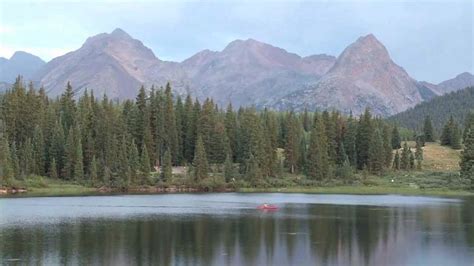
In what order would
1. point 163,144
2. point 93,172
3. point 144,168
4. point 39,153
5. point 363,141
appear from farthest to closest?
1. point 363,141
2. point 163,144
3. point 39,153
4. point 144,168
5. point 93,172

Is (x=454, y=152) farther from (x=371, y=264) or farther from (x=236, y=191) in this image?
(x=371, y=264)

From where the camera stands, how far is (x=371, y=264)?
161 feet

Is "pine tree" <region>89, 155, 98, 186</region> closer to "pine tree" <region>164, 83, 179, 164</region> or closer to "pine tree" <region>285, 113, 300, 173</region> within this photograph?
"pine tree" <region>164, 83, 179, 164</region>

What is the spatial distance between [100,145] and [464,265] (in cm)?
11758

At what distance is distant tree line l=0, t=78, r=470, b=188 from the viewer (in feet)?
463

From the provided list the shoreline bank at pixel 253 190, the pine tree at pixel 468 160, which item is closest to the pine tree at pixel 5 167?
the shoreline bank at pixel 253 190

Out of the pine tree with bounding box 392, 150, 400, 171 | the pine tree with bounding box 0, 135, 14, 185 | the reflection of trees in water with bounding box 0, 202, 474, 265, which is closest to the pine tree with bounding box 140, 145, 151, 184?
the pine tree with bounding box 0, 135, 14, 185

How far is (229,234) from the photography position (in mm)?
62469

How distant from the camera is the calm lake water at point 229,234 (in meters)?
49.6

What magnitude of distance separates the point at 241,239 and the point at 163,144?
10712 centimetres

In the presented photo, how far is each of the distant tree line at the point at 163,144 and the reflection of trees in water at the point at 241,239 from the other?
63.8 metres

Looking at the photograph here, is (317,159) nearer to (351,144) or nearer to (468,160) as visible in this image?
(351,144)

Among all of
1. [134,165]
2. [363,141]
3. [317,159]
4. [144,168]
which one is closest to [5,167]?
[134,165]

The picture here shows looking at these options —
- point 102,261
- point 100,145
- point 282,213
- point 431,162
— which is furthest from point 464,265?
point 431,162
